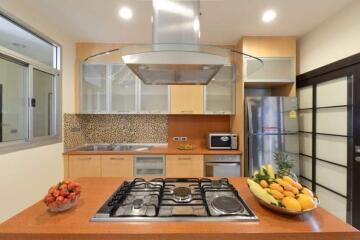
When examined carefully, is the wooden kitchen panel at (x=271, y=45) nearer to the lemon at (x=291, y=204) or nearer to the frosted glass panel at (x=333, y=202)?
the frosted glass panel at (x=333, y=202)

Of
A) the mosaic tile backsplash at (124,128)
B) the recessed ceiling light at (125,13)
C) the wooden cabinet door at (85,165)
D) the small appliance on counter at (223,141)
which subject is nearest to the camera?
the recessed ceiling light at (125,13)

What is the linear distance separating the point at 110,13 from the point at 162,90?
1.30 m

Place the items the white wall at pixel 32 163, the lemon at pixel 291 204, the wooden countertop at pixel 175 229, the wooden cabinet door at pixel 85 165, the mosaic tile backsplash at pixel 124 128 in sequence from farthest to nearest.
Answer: the mosaic tile backsplash at pixel 124 128, the wooden cabinet door at pixel 85 165, the white wall at pixel 32 163, the lemon at pixel 291 204, the wooden countertop at pixel 175 229

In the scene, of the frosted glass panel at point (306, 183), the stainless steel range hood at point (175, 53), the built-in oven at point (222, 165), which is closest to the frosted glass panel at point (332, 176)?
the frosted glass panel at point (306, 183)

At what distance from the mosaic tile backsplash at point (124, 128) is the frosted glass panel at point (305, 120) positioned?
2.06 metres

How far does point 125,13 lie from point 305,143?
2.89m

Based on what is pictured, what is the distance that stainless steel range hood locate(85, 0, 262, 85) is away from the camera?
1.11 meters

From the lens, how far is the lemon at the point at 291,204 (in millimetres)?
1012

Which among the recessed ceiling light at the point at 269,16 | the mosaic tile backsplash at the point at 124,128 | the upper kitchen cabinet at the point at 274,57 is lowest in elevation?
the mosaic tile backsplash at the point at 124,128

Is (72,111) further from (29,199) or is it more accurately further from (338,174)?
(338,174)

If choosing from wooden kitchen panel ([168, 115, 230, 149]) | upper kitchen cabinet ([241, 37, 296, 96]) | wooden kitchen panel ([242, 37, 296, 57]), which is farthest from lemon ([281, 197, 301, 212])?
wooden kitchen panel ([168, 115, 230, 149])

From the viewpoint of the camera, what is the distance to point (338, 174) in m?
2.39

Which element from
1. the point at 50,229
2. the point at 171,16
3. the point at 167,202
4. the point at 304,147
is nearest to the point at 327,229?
the point at 167,202

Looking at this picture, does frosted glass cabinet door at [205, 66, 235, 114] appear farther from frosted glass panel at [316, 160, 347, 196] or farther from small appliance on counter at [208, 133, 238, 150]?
frosted glass panel at [316, 160, 347, 196]
